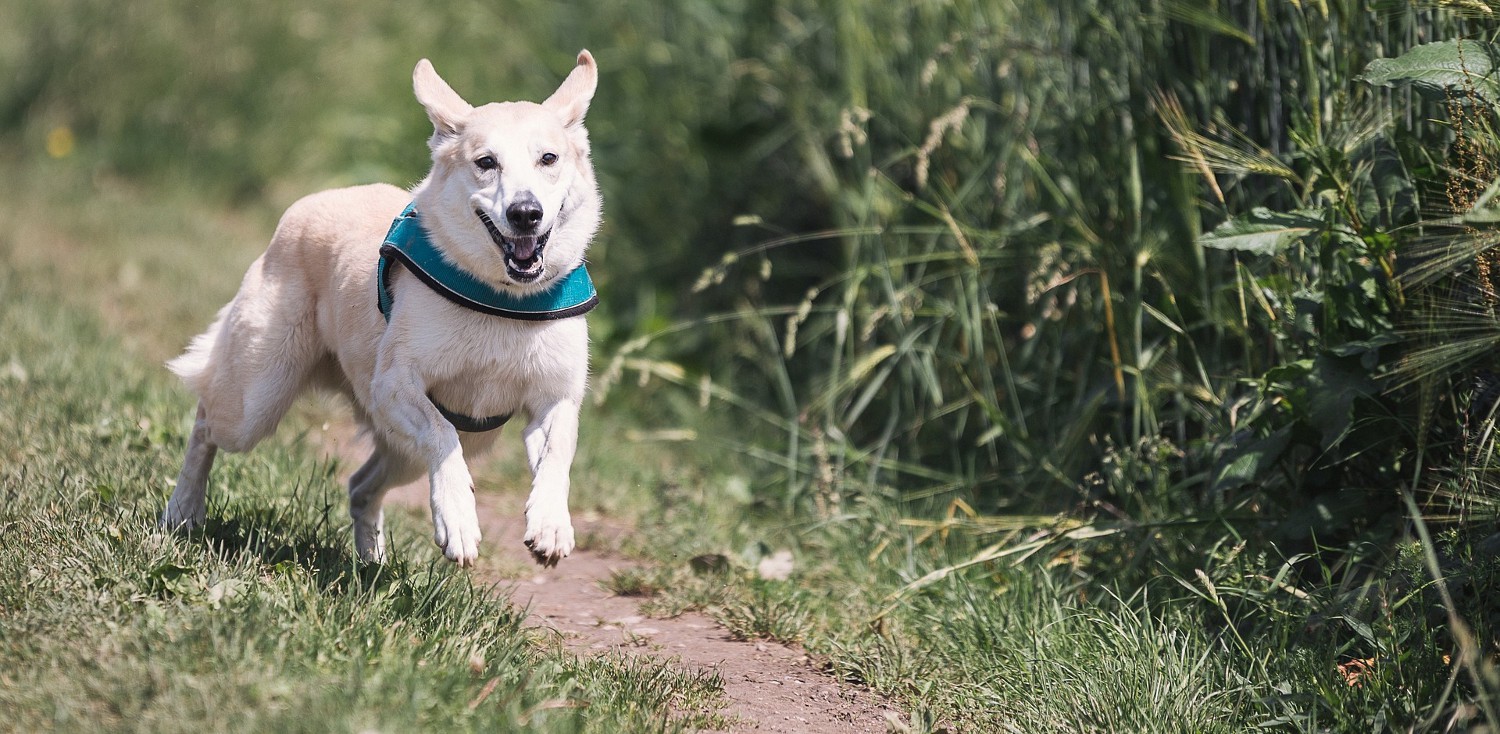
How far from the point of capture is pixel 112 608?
3035 mm

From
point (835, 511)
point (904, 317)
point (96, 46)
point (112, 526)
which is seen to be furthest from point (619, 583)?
point (96, 46)

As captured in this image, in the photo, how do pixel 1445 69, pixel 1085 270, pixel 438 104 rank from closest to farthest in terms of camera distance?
pixel 1445 69 < pixel 438 104 < pixel 1085 270

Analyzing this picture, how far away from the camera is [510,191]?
3.24m

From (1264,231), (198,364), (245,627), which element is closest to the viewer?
(245,627)

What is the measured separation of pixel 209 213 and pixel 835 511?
Answer: 5.27 meters

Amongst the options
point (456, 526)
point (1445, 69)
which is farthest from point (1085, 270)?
point (456, 526)

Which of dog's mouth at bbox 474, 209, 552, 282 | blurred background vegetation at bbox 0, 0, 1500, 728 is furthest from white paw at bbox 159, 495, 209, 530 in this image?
blurred background vegetation at bbox 0, 0, 1500, 728

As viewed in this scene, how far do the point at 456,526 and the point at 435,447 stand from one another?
0.81ft

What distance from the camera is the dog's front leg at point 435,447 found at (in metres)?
3.11

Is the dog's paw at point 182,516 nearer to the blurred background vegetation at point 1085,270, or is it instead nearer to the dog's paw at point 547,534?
the dog's paw at point 547,534

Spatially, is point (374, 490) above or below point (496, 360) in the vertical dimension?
below

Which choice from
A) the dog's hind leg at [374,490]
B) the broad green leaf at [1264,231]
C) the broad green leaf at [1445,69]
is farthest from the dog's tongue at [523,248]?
the broad green leaf at [1445,69]

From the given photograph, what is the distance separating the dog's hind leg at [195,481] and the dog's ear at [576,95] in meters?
1.37

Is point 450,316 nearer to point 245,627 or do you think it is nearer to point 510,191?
point 510,191
